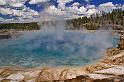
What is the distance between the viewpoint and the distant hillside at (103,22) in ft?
446

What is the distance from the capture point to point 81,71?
2531 centimetres

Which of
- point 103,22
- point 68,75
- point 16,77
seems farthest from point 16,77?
point 103,22

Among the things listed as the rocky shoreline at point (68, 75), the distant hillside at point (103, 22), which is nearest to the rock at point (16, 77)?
the rocky shoreline at point (68, 75)

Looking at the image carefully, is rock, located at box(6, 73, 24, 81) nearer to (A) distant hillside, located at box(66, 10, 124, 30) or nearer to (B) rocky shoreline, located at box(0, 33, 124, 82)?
(B) rocky shoreline, located at box(0, 33, 124, 82)

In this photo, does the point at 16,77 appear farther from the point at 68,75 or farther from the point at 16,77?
the point at 68,75

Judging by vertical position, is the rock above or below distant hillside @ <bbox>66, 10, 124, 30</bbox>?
above

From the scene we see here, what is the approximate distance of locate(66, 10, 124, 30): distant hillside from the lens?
5349 inches

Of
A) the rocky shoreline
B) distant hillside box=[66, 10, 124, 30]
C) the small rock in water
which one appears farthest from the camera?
distant hillside box=[66, 10, 124, 30]

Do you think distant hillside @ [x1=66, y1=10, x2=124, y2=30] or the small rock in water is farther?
distant hillside @ [x1=66, y1=10, x2=124, y2=30]

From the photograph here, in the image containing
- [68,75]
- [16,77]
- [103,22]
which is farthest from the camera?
[103,22]

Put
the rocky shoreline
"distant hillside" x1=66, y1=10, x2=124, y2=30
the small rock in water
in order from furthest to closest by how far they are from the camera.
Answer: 1. "distant hillside" x1=66, y1=10, x2=124, y2=30
2. the small rock in water
3. the rocky shoreline

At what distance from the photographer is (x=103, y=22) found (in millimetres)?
150000

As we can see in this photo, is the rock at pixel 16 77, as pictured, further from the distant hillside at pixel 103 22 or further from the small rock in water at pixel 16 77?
the distant hillside at pixel 103 22

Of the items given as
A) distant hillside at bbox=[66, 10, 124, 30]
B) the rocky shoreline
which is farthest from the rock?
distant hillside at bbox=[66, 10, 124, 30]
